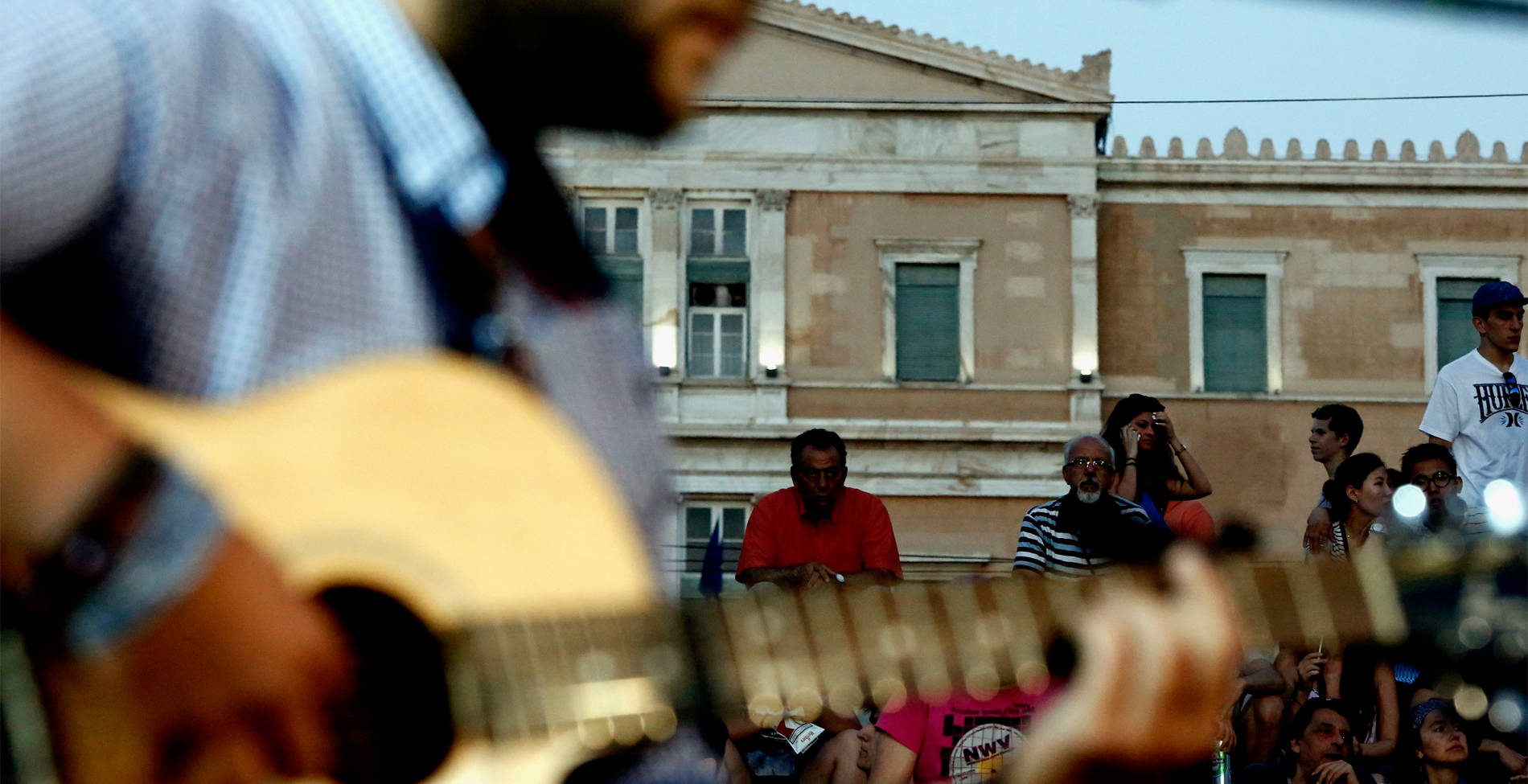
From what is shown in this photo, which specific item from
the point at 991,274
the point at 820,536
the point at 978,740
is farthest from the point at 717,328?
the point at 978,740

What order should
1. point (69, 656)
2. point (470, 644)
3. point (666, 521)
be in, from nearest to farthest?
point (69, 656)
point (470, 644)
point (666, 521)

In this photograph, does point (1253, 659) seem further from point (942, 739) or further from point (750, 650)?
point (750, 650)

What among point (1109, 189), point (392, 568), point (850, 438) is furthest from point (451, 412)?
point (1109, 189)

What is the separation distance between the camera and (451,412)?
102cm

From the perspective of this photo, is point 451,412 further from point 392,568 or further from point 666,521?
point 666,521

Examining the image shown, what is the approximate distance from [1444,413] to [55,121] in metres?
5.89

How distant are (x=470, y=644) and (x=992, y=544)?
20.3 m

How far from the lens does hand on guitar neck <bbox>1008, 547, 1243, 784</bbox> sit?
3.34ft

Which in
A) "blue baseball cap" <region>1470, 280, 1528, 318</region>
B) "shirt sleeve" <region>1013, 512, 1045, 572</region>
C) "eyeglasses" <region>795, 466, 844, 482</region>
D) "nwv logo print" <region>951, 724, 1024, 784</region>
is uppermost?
"blue baseball cap" <region>1470, 280, 1528, 318</region>

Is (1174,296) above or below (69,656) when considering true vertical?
above

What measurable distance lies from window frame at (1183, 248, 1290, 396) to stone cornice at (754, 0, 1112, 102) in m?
2.37

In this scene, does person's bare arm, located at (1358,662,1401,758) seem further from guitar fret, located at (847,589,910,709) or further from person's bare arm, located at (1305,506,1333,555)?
guitar fret, located at (847,589,910,709)

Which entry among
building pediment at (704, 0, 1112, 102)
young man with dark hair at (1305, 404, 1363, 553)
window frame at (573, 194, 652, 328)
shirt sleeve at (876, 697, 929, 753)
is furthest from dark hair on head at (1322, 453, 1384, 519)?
building pediment at (704, 0, 1112, 102)

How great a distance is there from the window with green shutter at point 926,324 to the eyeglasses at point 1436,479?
16.4 metres
